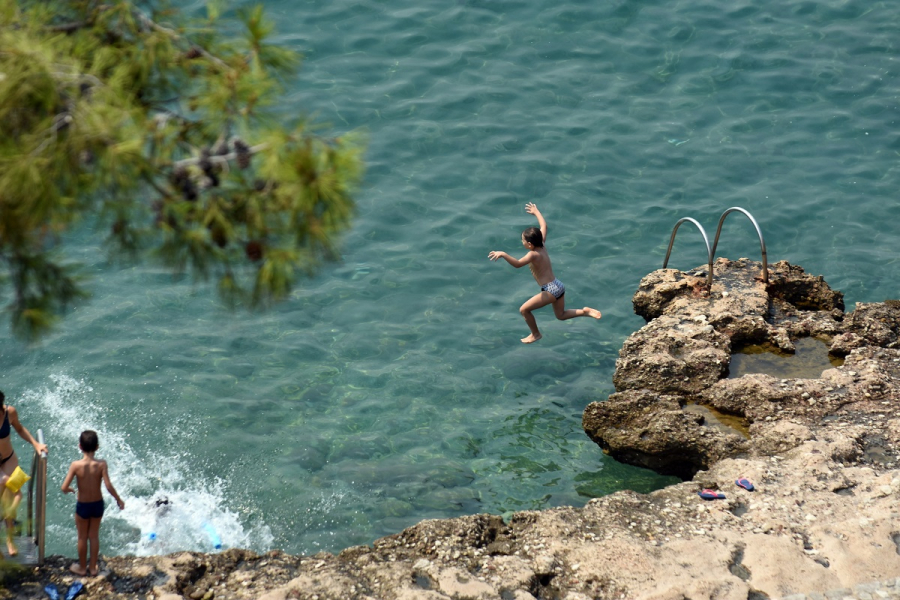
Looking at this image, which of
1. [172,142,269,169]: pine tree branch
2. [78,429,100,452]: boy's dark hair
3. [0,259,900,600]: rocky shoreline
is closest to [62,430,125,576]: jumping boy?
[78,429,100,452]: boy's dark hair

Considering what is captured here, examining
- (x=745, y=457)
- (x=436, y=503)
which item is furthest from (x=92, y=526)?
(x=745, y=457)

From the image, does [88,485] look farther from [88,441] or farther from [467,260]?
[467,260]

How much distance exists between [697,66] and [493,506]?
1114 centimetres

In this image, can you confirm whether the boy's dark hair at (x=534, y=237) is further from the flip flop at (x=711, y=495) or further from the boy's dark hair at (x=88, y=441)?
the boy's dark hair at (x=88, y=441)

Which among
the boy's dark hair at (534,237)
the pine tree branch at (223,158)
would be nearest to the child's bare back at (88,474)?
the pine tree branch at (223,158)

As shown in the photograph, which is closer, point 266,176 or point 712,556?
point 266,176

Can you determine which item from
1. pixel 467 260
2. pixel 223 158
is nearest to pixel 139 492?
pixel 467 260

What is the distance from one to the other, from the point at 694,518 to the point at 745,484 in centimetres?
76

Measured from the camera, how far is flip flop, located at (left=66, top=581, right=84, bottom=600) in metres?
8.21

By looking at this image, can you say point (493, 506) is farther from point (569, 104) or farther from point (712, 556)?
point (569, 104)

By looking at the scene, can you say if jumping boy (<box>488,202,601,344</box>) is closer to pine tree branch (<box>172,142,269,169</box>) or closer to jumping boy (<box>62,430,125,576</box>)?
jumping boy (<box>62,430,125,576</box>)

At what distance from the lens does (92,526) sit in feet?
28.9

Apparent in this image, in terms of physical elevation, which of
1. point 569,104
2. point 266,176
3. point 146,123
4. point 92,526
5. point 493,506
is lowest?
point 493,506

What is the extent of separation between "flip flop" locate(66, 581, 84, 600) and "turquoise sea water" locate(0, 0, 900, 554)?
2512mm
